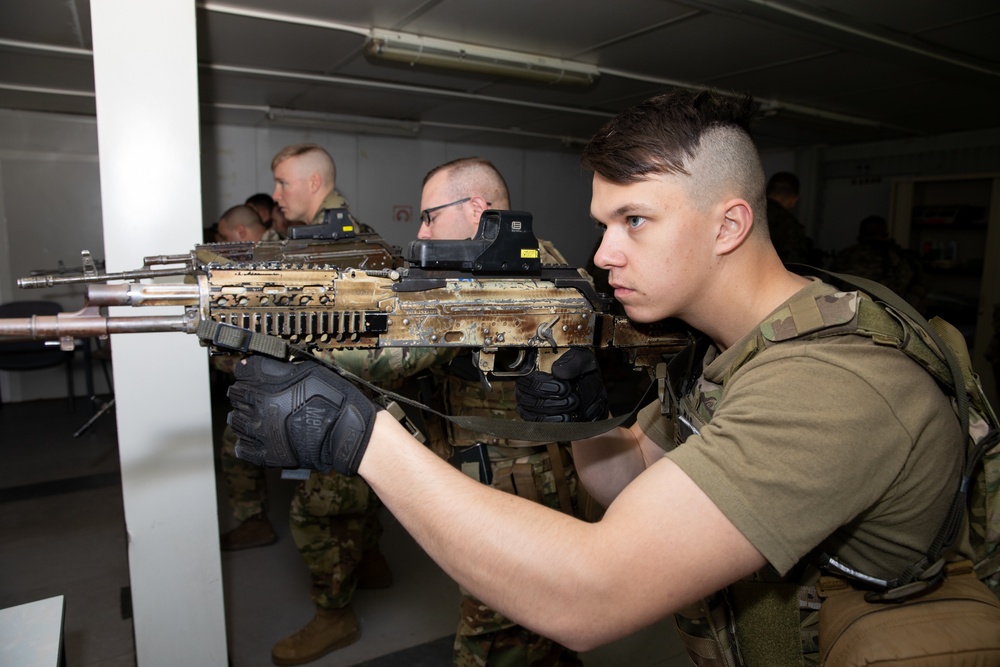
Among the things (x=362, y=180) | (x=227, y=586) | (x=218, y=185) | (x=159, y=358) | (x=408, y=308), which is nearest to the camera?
(x=408, y=308)

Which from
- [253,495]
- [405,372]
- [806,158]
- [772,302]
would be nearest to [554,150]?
[806,158]

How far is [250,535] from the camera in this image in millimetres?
4113

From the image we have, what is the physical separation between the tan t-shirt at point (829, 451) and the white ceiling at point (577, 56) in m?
2.28

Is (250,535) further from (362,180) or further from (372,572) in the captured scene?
(362,180)

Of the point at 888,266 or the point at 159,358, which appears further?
the point at 888,266

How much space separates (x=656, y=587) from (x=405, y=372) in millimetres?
1593

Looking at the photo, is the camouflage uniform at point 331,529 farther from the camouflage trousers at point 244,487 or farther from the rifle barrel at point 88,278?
the rifle barrel at point 88,278

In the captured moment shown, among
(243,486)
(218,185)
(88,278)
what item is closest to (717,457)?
(88,278)

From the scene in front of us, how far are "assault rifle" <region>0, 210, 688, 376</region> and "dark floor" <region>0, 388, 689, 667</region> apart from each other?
190 cm

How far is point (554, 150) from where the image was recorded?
10.0 metres

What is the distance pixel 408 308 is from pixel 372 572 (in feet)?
8.14

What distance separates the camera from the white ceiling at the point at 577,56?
3.75 meters

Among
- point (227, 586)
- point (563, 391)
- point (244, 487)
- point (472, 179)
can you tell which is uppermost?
point (472, 179)

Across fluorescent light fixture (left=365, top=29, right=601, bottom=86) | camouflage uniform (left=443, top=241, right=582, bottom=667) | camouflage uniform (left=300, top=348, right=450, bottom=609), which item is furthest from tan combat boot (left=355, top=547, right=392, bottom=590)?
fluorescent light fixture (left=365, top=29, right=601, bottom=86)
